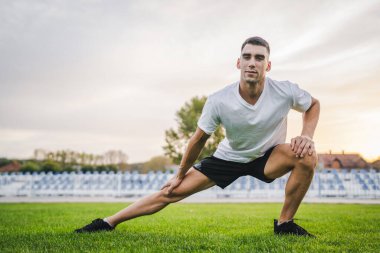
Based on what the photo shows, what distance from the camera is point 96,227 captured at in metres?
4.14

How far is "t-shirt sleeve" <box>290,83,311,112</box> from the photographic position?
388 cm

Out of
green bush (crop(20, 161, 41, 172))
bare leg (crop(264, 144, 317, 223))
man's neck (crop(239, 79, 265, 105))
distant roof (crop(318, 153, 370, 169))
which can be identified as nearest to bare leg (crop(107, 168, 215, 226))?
bare leg (crop(264, 144, 317, 223))

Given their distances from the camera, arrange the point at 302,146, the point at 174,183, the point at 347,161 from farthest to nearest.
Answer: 1. the point at 347,161
2. the point at 174,183
3. the point at 302,146

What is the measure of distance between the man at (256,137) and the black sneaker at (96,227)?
1 centimetres

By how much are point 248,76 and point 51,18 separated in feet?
42.1

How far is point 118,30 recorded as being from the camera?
551 inches

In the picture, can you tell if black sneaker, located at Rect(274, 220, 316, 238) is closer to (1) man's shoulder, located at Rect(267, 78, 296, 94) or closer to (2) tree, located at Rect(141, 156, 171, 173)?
(1) man's shoulder, located at Rect(267, 78, 296, 94)

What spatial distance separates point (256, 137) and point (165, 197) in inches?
52.3

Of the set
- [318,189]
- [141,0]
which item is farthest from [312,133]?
[318,189]

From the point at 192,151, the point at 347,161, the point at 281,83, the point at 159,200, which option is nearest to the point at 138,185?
the point at 159,200

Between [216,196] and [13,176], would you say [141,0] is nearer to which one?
[216,196]

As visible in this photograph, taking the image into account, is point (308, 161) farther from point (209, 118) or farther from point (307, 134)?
point (209, 118)

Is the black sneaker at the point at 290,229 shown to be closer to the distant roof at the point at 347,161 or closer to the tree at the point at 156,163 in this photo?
the distant roof at the point at 347,161

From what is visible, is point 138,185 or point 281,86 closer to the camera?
point 281,86
